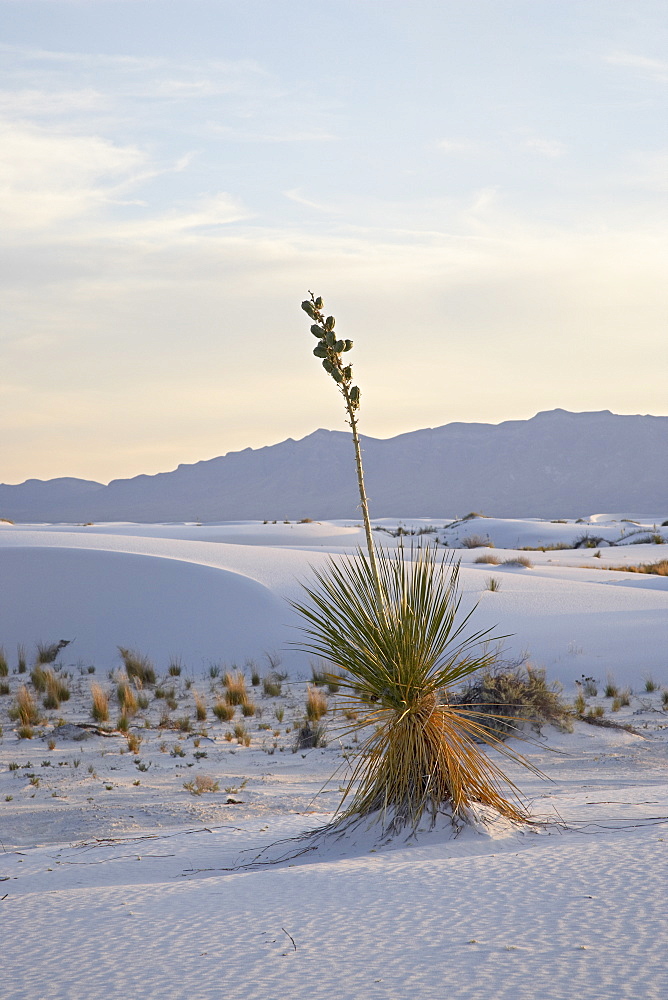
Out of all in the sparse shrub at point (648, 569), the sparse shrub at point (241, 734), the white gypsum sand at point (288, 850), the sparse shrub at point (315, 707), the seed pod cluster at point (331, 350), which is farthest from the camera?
the sparse shrub at point (648, 569)

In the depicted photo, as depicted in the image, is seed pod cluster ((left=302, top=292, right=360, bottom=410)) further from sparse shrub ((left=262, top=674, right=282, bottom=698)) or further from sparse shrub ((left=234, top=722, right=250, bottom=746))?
sparse shrub ((left=262, top=674, right=282, bottom=698))

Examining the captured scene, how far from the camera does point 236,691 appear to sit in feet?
33.4

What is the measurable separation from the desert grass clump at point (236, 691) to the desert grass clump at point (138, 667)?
138 centimetres

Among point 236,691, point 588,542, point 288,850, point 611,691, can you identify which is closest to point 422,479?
point 588,542

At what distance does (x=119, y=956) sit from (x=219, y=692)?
Result: 8.21 m

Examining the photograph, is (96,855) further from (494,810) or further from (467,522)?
(467,522)

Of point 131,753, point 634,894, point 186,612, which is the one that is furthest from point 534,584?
point 634,894

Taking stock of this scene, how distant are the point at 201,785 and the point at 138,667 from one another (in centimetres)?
544

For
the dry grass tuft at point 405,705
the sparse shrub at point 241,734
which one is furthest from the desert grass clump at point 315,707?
the dry grass tuft at point 405,705

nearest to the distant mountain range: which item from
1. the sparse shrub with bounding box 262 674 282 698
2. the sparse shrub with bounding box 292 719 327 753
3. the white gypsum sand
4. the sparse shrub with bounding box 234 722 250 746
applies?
the white gypsum sand

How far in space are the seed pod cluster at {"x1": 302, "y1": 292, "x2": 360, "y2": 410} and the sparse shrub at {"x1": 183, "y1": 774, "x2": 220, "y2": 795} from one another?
3.46m

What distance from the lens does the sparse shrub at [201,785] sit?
6.51 metres

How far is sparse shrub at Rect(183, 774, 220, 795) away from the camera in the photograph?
6512mm

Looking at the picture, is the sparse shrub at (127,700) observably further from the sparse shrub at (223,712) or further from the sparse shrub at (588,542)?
the sparse shrub at (588,542)
